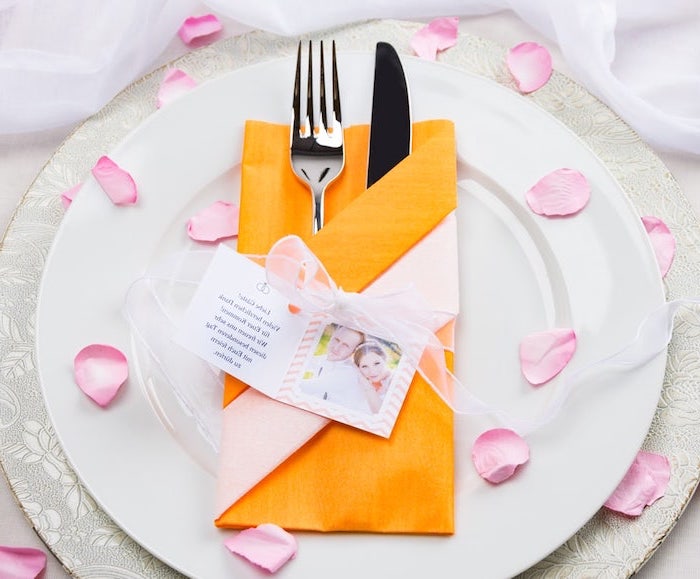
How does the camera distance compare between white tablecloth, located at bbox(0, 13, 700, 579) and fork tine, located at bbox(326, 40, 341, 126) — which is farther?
fork tine, located at bbox(326, 40, 341, 126)

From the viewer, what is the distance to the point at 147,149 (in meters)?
1.01

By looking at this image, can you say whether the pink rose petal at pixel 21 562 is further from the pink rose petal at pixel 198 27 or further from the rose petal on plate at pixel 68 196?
the pink rose petal at pixel 198 27

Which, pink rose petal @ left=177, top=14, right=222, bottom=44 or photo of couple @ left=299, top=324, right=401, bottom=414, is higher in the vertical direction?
Answer: pink rose petal @ left=177, top=14, right=222, bottom=44

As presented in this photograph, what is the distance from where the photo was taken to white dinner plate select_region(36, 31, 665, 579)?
2.72ft

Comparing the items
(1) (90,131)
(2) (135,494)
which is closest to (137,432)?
(2) (135,494)

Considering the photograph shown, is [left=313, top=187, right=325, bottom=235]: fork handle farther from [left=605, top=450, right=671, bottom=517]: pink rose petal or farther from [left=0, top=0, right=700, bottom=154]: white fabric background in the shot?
[left=605, top=450, right=671, bottom=517]: pink rose petal

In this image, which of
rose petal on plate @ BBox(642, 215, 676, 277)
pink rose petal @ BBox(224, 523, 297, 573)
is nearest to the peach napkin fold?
pink rose petal @ BBox(224, 523, 297, 573)

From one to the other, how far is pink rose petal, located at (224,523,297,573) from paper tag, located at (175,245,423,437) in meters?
0.11

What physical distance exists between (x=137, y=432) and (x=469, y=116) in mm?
488

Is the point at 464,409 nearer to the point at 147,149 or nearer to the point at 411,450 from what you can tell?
the point at 411,450

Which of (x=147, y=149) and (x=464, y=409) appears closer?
(x=464, y=409)

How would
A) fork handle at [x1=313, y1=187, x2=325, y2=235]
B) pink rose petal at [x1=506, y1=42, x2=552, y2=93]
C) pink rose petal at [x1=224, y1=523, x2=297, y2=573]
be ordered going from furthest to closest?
1. pink rose petal at [x1=506, y1=42, x2=552, y2=93]
2. fork handle at [x1=313, y1=187, x2=325, y2=235]
3. pink rose petal at [x1=224, y1=523, x2=297, y2=573]

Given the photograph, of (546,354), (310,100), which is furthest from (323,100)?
(546,354)

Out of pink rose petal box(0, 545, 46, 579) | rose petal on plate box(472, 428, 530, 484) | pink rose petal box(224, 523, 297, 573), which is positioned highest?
rose petal on plate box(472, 428, 530, 484)
